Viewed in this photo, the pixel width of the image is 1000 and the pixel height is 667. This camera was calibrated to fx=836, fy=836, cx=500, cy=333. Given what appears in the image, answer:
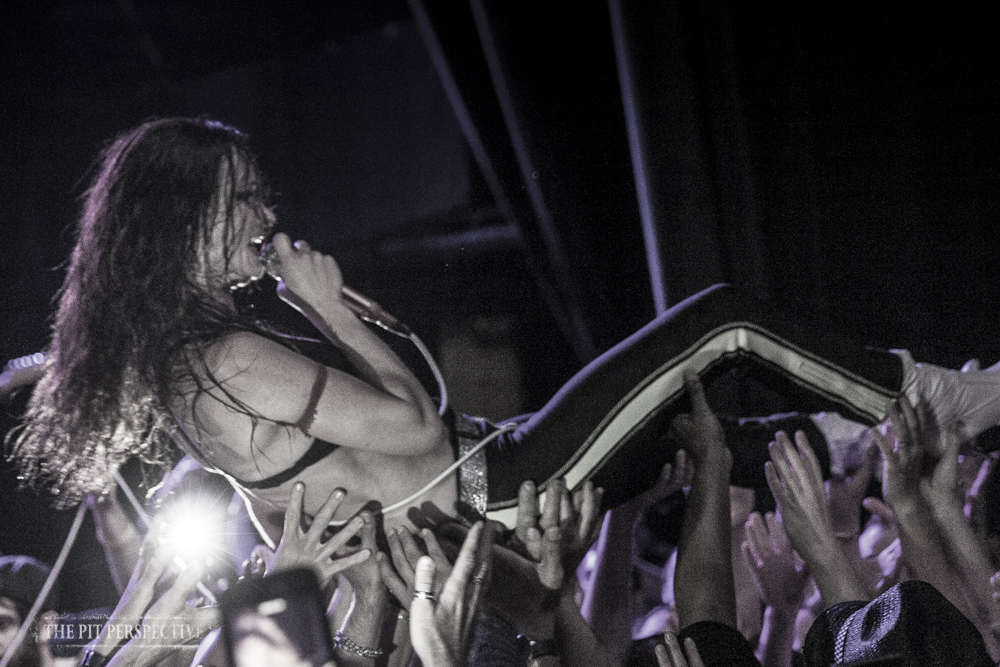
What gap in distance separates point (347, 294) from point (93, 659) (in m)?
0.82

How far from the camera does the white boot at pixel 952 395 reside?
62.7 inches

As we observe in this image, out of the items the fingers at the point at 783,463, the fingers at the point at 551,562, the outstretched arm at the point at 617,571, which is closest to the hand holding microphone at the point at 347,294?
the fingers at the point at 551,562

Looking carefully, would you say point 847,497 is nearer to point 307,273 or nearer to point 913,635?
point 913,635


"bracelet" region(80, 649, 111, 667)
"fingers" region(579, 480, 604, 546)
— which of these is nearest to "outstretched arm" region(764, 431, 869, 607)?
"fingers" region(579, 480, 604, 546)

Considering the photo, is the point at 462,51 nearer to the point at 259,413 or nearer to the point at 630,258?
the point at 630,258

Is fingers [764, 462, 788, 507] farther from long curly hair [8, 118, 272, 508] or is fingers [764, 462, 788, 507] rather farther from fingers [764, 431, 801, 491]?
long curly hair [8, 118, 272, 508]

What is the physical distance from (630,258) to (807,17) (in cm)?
83

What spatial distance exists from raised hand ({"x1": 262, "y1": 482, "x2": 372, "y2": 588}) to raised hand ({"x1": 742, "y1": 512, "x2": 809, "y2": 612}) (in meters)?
0.85

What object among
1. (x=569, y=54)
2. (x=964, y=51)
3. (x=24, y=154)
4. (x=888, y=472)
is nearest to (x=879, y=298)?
(x=964, y=51)

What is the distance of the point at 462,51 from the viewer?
7.80ft

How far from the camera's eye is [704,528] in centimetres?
149

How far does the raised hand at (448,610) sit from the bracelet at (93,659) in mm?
728

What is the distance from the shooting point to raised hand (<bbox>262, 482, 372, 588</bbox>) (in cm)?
141

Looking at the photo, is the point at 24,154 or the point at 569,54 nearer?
the point at 24,154
